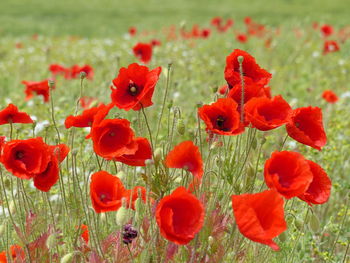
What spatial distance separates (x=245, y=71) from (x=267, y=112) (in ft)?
0.96

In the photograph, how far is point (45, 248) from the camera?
1.76 metres

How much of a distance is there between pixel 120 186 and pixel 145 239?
20 centimetres

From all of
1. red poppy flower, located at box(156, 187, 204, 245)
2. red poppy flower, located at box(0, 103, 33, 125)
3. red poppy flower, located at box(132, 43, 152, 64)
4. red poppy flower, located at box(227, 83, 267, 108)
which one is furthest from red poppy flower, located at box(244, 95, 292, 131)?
red poppy flower, located at box(132, 43, 152, 64)

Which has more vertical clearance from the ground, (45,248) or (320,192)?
(320,192)

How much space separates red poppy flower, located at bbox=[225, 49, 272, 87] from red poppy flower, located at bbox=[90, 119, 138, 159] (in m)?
0.42

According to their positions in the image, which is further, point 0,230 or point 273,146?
point 273,146

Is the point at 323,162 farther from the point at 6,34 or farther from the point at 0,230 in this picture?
the point at 6,34

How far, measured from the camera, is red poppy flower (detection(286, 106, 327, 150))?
1.69 metres

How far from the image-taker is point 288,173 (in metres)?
1.51

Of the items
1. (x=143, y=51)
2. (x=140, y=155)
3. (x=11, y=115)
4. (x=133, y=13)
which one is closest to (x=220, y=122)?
(x=140, y=155)

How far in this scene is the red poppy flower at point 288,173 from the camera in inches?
56.6

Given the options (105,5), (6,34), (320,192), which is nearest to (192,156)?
(320,192)

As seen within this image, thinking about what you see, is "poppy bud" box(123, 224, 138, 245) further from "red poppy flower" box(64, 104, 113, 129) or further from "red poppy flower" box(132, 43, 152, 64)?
"red poppy flower" box(132, 43, 152, 64)

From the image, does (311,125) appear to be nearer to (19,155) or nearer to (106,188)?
(106,188)
